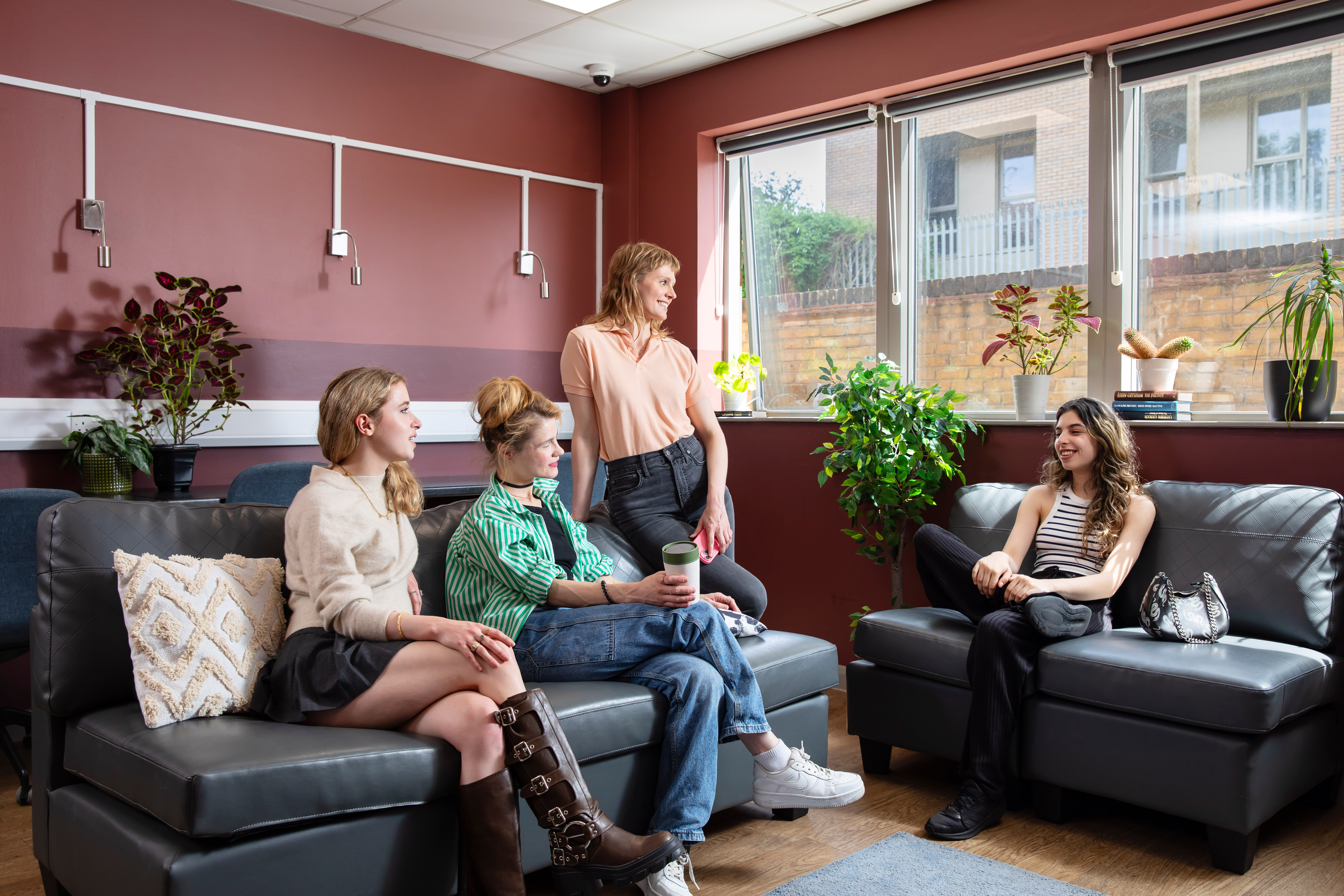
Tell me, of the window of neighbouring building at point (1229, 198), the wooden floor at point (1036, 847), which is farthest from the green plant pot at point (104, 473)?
the window of neighbouring building at point (1229, 198)

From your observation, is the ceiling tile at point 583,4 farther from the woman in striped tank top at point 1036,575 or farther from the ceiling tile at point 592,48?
the woman in striped tank top at point 1036,575

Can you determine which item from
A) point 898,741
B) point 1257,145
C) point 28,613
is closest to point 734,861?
point 898,741

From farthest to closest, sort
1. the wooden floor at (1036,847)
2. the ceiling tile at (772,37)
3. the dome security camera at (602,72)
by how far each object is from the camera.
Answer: the dome security camera at (602,72), the ceiling tile at (772,37), the wooden floor at (1036,847)

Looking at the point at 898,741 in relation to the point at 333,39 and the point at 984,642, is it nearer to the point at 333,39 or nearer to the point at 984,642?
the point at 984,642

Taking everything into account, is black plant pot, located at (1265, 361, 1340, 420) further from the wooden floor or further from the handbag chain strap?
the wooden floor

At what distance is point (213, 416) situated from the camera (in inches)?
147

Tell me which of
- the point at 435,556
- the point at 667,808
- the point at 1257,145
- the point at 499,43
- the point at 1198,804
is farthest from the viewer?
the point at 499,43

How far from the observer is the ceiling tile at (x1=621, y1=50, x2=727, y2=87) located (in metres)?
4.44

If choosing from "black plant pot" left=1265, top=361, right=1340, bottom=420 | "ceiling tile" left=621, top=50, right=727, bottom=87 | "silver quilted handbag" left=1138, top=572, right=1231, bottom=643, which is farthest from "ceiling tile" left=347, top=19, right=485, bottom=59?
"silver quilted handbag" left=1138, top=572, right=1231, bottom=643

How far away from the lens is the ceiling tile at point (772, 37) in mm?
4027

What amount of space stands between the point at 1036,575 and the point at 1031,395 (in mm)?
847

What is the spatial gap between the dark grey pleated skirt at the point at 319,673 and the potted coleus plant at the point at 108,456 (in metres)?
1.65

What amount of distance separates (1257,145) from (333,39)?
Result: 132 inches

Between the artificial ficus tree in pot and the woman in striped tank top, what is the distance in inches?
18.7
